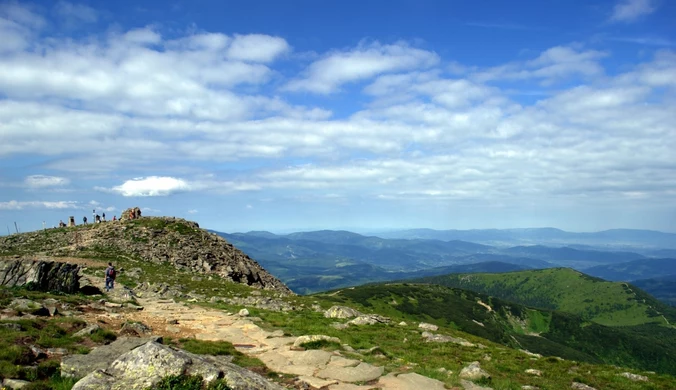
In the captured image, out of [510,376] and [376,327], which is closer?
[510,376]

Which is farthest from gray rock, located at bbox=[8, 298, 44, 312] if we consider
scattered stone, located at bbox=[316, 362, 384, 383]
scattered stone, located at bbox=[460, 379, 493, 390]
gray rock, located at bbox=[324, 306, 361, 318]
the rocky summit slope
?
the rocky summit slope

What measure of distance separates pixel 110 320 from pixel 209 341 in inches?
311

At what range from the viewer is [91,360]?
13930 millimetres

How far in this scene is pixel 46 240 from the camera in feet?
227

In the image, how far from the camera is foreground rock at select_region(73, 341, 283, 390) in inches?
438

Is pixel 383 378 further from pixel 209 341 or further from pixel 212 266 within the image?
pixel 212 266

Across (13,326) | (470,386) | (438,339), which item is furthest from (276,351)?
(438,339)

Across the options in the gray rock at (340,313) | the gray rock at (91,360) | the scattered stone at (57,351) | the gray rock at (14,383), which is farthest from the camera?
the gray rock at (340,313)

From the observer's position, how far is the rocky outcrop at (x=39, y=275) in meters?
31.8

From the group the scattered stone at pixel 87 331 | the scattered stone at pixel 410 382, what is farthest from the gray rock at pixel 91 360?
the scattered stone at pixel 410 382

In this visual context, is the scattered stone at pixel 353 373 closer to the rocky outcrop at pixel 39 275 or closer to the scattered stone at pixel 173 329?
the scattered stone at pixel 173 329

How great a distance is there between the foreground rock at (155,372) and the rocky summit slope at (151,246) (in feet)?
175

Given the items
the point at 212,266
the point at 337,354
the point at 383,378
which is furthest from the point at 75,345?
the point at 212,266

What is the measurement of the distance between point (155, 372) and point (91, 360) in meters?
4.38
